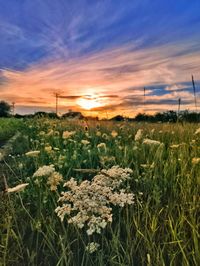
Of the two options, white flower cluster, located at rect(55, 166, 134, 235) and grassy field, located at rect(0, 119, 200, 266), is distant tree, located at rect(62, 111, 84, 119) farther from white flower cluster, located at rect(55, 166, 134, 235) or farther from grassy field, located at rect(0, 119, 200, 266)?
white flower cluster, located at rect(55, 166, 134, 235)

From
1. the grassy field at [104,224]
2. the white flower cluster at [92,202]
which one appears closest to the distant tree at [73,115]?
the grassy field at [104,224]

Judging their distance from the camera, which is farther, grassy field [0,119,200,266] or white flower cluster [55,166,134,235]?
grassy field [0,119,200,266]

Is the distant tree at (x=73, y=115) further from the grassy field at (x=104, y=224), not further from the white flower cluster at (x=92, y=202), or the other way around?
the white flower cluster at (x=92, y=202)

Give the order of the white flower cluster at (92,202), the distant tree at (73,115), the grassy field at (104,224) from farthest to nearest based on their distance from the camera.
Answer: the distant tree at (73,115) < the grassy field at (104,224) < the white flower cluster at (92,202)

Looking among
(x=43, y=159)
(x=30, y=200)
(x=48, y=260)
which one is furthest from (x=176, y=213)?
(x=43, y=159)

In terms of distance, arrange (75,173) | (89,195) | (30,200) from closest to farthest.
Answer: (89,195) < (30,200) < (75,173)

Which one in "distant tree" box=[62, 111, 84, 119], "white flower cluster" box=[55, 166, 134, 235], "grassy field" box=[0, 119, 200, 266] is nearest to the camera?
"white flower cluster" box=[55, 166, 134, 235]

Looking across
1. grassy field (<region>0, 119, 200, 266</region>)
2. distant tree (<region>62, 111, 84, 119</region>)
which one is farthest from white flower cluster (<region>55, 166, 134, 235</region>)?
distant tree (<region>62, 111, 84, 119</region>)

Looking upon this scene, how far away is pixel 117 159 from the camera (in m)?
4.99

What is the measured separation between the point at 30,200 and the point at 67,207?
5.71ft

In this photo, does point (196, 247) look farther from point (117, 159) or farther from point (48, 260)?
point (117, 159)

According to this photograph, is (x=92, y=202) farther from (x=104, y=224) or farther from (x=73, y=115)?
(x=73, y=115)

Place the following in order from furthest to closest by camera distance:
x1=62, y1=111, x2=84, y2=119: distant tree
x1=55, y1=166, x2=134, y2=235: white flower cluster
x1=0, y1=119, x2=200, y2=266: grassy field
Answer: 1. x1=62, y1=111, x2=84, y2=119: distant tree
2. x1=0, y1=119, x2=200, y2=266: grassy field
3. x1=55, y1=166, x2=134, y2=235: white flower cluster

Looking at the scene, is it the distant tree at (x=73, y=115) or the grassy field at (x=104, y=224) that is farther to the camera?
the distant tree at (x=73, y=115)
